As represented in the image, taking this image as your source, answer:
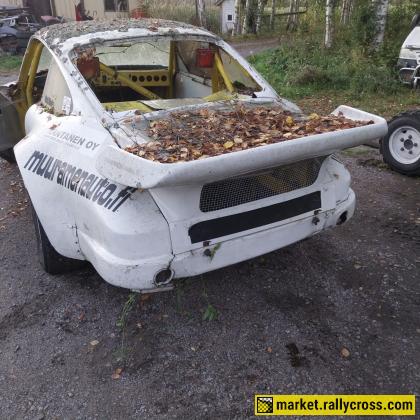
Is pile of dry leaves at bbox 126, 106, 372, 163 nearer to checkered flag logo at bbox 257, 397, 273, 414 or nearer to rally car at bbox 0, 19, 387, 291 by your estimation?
rally car at bbox 0, 19, 387, 291

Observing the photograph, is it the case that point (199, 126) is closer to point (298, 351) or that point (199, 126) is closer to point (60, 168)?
point (60, 168)

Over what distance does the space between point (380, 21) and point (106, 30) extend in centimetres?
847

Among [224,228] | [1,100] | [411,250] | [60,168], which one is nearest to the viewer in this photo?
[224,228]

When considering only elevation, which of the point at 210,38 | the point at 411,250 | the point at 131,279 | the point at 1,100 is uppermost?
the point at 210,38

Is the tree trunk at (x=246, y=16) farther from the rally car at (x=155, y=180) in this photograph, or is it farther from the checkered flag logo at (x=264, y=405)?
the checkered flag logo at (x=264, y=405)

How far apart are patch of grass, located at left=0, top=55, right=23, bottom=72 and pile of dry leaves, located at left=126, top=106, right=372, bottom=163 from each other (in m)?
14.2

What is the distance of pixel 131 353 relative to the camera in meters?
2.72

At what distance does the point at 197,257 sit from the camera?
8.25 ft

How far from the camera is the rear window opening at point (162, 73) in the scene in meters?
3.43

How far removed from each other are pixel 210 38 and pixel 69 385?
9.49ft

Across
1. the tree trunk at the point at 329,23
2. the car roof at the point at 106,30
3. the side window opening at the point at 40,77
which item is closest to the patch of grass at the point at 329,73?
the tree trunk at the point at 329,23

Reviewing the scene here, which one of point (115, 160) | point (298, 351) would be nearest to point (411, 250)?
point (298, 351)

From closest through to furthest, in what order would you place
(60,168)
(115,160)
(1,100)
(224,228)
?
(115,160) < (224,228) < (60,168) < (1,100)

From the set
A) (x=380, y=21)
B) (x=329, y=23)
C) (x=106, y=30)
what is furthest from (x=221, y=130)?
(x=329, y=23)
